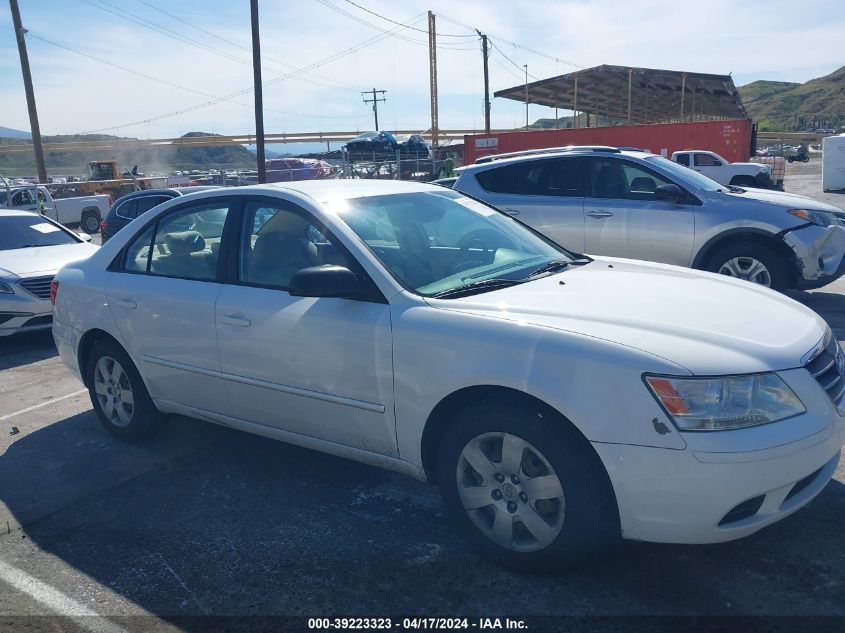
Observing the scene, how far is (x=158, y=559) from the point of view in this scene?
3455 mm

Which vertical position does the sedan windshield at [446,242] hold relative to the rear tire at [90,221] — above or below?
above

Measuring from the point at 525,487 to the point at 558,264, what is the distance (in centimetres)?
150

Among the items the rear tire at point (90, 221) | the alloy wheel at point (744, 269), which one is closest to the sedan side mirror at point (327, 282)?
the alloy wheel at point (744, 269)

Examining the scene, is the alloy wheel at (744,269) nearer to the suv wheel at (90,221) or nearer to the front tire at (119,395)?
the front tire at (119,395)

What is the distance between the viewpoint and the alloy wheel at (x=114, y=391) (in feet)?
15.9

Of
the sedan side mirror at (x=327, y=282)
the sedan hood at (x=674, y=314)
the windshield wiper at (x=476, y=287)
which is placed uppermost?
the sedan side mirror at (x=327, y=282)

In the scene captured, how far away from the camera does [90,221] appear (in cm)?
2359

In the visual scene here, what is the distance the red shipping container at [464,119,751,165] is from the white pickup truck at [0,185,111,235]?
43.0 feet

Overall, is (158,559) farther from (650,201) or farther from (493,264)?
(650,201)

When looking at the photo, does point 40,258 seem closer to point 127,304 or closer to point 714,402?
point 127,304

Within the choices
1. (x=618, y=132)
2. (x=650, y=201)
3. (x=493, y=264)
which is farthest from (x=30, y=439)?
(x=618, y=132)

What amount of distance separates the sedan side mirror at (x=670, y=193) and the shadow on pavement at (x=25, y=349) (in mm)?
6468

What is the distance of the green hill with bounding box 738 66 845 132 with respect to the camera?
4844 inches

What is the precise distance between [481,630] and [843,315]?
6.34 metres
